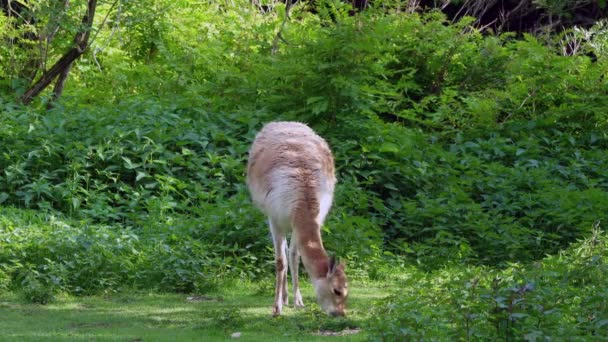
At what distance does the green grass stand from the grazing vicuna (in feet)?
0.78

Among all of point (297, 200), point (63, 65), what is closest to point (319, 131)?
point (63, 65)

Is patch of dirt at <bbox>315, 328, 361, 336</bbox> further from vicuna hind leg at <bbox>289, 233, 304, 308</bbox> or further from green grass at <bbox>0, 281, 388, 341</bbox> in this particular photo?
vicuna hind leg at <bbox>289, 233, 304, 308</bbox>

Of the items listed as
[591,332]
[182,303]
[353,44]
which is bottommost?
[182,303]

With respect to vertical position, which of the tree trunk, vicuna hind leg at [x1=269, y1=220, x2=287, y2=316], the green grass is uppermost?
the tree trunk

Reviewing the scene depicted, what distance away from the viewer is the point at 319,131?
12.8 metres

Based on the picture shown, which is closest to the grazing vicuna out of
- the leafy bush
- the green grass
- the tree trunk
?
the green grass

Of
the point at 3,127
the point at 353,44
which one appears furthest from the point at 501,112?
the point at 3,127

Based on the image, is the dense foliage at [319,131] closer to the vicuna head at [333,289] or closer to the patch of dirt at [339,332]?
the patch of dirt at [339,332]

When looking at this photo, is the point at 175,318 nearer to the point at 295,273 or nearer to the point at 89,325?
the point at 89,325

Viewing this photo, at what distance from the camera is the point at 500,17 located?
20172 mm

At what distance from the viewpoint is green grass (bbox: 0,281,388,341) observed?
7.00 meters

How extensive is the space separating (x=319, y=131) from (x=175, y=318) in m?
5.51

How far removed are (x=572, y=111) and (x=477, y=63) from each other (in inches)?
73.9

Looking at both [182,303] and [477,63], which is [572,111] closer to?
[477,63]
